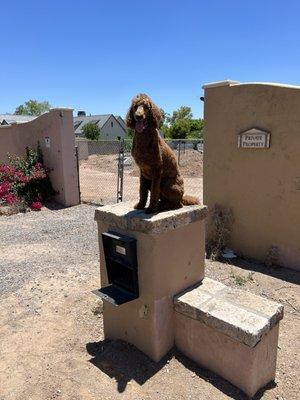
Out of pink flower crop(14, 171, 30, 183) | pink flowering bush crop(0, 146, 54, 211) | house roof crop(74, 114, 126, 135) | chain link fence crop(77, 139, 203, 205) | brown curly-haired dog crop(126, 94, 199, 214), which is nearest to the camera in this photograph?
brown curly-haired dog crop(126, 94, 199, 214)

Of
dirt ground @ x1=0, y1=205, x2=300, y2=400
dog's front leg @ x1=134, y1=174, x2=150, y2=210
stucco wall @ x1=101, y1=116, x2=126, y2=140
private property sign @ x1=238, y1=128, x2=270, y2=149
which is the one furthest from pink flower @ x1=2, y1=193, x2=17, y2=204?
stucco wall @ x1=101, y1=116, x2=126, y2=140

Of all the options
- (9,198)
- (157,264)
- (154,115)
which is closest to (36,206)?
(9,198)

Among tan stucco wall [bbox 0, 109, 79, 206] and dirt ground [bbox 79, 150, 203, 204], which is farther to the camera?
dirt ground [bbox 79, 150, 203, 204]

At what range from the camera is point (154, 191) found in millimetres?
2631

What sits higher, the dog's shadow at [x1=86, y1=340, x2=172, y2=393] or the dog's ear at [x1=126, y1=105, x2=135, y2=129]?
the dog's ear at [x1=126, y1=105, x2=135, y2=129]

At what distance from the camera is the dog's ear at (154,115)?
8.04ft

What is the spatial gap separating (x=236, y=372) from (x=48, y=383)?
1.42 meters

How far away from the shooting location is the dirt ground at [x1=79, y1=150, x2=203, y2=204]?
11.0 metres

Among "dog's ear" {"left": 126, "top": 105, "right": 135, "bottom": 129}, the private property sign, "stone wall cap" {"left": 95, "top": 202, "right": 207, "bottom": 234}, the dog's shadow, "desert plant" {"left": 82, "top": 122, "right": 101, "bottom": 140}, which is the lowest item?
the dog's shadow

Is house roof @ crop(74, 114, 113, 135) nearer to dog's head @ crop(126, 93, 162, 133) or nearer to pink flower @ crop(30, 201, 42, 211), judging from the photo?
pink flower @ crop(30, 201, 42, 211)

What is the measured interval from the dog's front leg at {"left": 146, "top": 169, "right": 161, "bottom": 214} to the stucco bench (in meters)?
0.76

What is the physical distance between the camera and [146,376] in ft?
8.43

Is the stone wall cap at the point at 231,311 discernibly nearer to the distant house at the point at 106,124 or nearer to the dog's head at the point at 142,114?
the dog's head at the point at 142,114

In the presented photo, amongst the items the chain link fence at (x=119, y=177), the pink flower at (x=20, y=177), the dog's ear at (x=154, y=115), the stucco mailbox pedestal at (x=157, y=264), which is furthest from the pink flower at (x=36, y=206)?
the dog's ear at (x=154, y=115)
